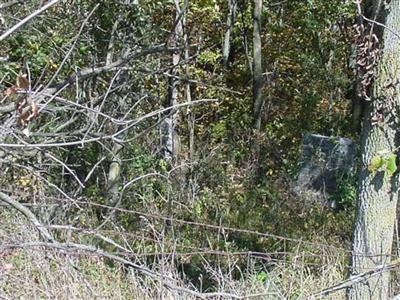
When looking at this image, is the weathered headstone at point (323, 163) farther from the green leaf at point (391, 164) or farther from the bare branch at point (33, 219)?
the bare branch at point (33, 219)

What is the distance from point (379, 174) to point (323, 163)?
5.30 metres

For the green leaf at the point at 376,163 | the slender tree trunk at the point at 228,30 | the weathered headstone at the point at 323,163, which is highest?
the slender tree trunk at the point at 228,30

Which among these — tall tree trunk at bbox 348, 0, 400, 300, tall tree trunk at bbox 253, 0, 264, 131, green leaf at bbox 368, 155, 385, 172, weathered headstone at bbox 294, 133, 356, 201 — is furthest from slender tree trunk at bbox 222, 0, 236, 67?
green leaf at bbox 368, 155, 385, 172

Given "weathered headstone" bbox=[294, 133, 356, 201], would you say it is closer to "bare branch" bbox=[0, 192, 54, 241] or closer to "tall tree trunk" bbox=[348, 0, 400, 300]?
"tall tree trunk" bbox=[348, 0, 400, 300]

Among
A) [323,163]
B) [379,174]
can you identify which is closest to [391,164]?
[379,174]

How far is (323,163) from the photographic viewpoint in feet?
32.8

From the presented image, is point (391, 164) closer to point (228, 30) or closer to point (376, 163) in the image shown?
point (376, 163)

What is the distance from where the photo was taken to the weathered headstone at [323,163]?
966 cm

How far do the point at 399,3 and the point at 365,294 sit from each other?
1864 mm

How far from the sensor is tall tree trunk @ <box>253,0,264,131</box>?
12.6 metres

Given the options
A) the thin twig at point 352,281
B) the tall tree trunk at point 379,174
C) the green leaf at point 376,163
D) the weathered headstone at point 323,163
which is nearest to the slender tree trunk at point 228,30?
the weathered headstone at point 323,163

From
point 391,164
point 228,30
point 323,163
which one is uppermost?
point 228,30

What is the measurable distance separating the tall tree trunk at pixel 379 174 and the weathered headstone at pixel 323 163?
4.50m

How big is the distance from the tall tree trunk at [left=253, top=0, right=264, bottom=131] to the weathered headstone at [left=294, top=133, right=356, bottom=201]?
8.31 ft
